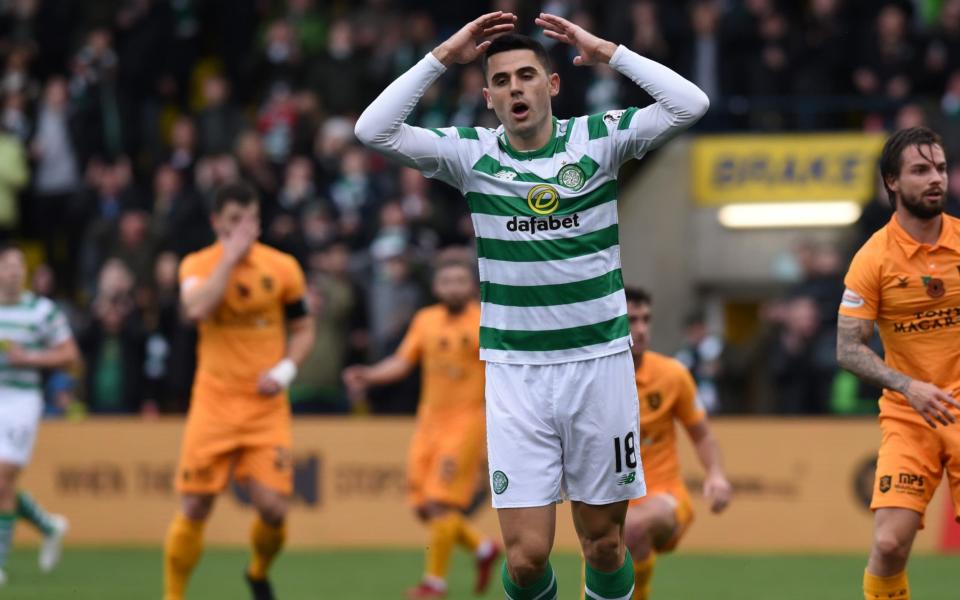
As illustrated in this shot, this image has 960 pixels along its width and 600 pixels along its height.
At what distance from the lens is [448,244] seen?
17797 millimetres

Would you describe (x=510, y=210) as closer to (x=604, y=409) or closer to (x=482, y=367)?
(x=604, y=409)

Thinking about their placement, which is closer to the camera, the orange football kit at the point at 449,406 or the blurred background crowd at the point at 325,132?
the orange football kit at the point at 449,406

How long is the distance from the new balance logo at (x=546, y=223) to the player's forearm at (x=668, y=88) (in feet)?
2.02

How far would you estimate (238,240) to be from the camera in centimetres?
1044

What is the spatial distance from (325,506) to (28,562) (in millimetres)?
2836

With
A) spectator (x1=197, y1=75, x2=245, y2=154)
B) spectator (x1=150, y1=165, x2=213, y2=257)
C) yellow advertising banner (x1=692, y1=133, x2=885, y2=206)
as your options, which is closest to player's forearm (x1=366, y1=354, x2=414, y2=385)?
spectator (x1=150, y1=165, x2=213, y2=257)

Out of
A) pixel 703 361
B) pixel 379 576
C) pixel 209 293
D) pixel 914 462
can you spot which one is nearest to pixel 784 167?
pixel 703 361

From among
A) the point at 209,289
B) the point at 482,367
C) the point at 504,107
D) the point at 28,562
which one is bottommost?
the point at 28,562

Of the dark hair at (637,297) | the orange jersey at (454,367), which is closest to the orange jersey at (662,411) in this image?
the dark hair at (637,297)

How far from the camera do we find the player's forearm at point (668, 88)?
7.54m

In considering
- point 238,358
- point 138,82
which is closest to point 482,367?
point 238,358

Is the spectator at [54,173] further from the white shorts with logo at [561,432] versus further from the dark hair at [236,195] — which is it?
the white shorts with logo at [561,432]

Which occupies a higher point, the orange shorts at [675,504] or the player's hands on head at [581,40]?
the player's hands on head at [581,40]

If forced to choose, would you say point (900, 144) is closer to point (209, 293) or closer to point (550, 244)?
point (550, 244)
